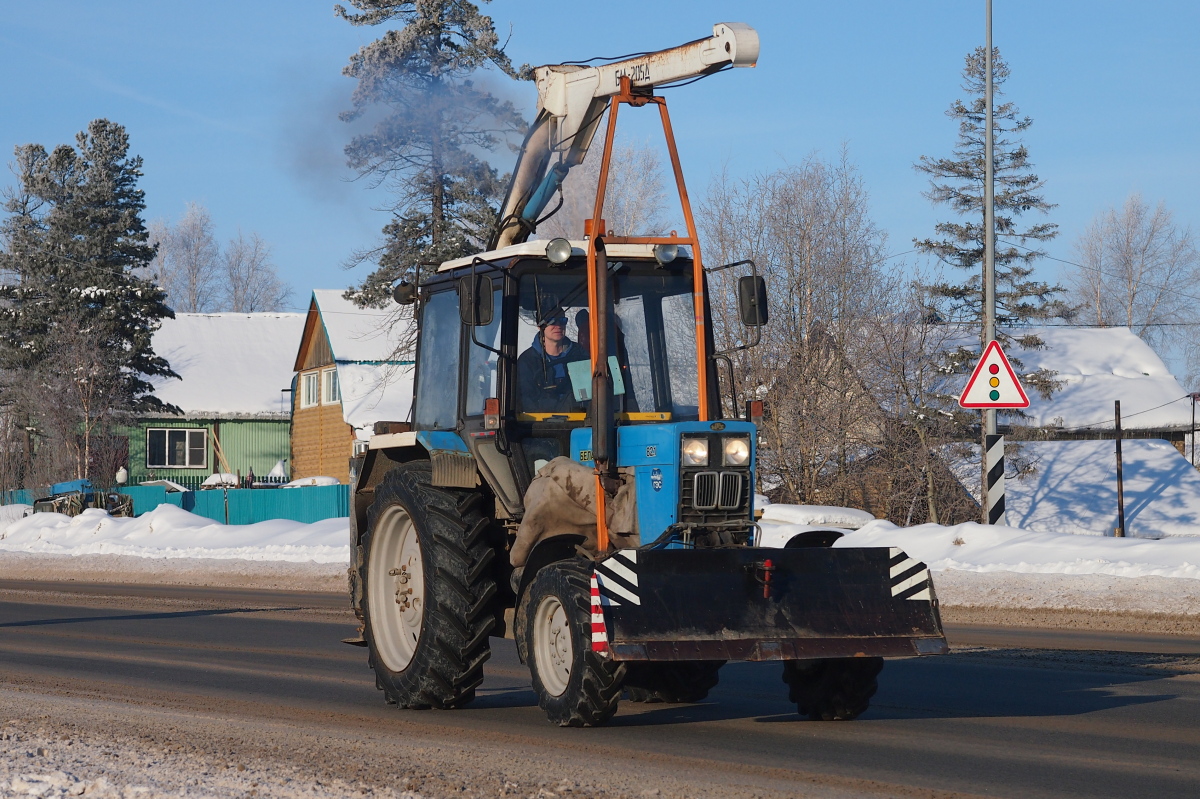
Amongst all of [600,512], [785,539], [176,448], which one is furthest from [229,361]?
[600,512]

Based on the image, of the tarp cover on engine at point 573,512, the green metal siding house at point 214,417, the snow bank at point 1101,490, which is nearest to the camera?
the tarp cover on engine at point 573,512

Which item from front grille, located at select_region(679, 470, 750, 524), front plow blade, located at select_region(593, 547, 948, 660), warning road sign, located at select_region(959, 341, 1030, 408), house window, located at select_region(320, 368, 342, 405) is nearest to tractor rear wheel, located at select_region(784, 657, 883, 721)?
front plow blade, located at select_region(593, 547, 948, 660)

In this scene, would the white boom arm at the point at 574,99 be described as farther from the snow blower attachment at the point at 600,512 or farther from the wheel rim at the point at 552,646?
the wheel rim at the point at 552,646

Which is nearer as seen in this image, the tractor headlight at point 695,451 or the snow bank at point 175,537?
the tractor headlight at point 695,451

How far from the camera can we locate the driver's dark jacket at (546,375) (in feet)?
28.8

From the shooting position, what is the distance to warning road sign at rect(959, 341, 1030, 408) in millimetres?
17797

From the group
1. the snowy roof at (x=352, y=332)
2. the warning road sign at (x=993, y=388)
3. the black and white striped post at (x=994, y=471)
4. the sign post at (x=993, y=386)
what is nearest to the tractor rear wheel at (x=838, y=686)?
the sign post at (x=993, y=386)

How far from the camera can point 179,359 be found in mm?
56719

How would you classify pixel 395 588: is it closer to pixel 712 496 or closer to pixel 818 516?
pixel 712 496

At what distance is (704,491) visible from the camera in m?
7.87

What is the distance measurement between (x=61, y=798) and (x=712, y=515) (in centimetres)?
364

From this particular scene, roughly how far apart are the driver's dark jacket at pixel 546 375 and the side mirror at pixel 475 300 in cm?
57

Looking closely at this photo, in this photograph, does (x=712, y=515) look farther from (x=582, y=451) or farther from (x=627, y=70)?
(x=627, y=70)

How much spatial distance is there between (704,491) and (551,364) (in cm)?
148
